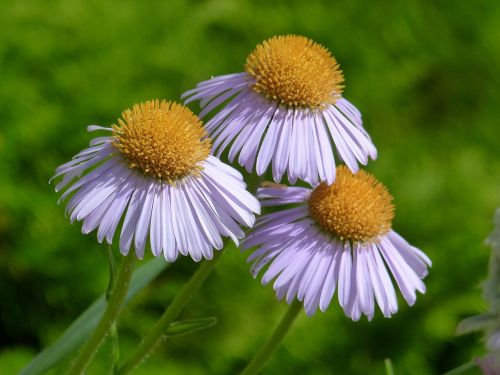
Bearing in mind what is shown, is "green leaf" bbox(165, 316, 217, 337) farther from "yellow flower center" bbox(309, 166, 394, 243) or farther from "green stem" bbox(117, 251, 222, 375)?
"yellow flower center" bbox(309, 166, 394, 243)

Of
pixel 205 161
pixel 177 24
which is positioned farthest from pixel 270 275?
pixel 177 24

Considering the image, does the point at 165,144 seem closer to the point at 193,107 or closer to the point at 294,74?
the point at 294,74

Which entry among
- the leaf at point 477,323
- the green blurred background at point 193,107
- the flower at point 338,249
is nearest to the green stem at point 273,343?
the flower at point 338,249

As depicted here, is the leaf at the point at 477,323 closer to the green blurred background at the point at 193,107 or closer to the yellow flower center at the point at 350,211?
the yellow flower center at the point at 350,211

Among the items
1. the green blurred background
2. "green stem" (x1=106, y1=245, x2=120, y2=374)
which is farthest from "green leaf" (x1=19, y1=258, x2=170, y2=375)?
the green blurred background

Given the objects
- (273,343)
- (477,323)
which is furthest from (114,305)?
(477,323)

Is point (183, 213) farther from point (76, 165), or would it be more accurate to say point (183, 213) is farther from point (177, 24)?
point (177, 24)
